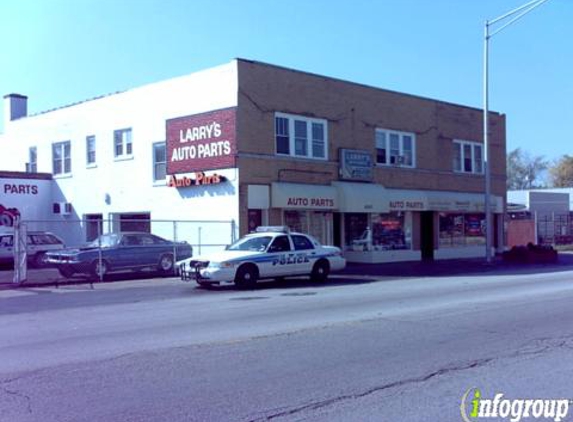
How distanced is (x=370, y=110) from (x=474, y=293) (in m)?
14.4

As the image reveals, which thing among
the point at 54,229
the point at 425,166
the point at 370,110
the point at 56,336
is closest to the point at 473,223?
the point at 425,166

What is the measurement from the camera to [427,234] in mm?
32000

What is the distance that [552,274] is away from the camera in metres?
22.9

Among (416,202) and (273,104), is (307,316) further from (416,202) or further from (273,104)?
Answer: (416,202)

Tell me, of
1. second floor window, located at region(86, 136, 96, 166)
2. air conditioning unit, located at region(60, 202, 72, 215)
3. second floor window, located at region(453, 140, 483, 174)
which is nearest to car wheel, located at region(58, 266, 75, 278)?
second floor window, located at region(86, 136, 96, 166)

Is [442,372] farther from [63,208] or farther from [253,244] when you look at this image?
[63,208]

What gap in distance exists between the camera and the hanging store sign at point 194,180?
24500 mm

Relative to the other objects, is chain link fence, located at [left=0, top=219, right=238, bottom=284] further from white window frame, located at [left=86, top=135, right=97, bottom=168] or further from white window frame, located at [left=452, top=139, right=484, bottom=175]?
white window frame, located at [left=452, top=139, right=484, bottom=175]

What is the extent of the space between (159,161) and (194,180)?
289cm

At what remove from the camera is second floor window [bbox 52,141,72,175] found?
31.9m

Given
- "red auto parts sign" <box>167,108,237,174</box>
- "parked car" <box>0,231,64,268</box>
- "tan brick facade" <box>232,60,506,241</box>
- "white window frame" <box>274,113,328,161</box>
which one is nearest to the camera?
"red auto parts sign" <box>167,108,237,174</box>

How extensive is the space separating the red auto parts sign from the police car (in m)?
5.11

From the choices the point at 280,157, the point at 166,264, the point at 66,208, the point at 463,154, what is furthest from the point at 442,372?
the point at 463,154

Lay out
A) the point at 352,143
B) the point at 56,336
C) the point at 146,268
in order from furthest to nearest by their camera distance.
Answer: the point at 352,143 → the point at 146,268 → the point at 56,336
